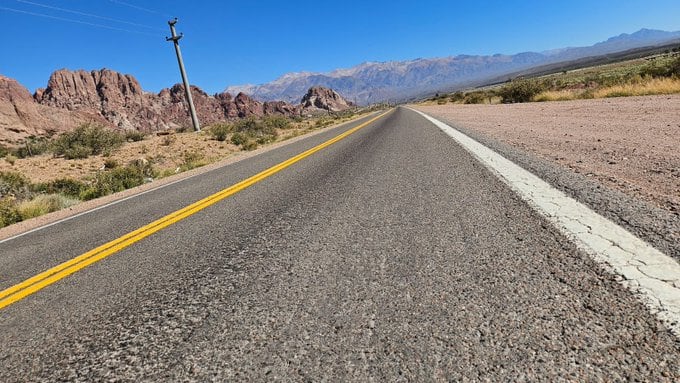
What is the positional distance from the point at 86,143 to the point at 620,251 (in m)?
26.1

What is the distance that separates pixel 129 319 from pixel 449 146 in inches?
258

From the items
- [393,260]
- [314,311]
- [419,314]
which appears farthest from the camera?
[393,260]

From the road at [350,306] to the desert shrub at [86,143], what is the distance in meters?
20.7

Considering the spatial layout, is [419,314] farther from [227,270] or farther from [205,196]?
[205,196]

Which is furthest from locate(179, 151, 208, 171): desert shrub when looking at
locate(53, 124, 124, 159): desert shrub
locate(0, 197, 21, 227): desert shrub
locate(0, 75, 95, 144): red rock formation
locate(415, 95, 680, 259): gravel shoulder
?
locate(0, 75, 95, 144): red rock formation

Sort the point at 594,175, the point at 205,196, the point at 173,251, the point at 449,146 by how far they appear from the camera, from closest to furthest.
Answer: the point at 173,251, the point at 594,175, the point at 205,196, the point at 449,146

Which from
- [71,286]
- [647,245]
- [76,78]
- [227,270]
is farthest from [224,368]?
[76,78]

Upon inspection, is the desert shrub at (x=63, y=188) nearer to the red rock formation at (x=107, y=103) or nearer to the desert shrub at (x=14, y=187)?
the desert shrub at (x=14, y=187)

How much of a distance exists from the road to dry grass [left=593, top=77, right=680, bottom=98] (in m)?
15.8

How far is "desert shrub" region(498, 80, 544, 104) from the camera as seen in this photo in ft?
97.1

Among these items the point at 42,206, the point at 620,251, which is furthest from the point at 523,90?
the point at 620,251

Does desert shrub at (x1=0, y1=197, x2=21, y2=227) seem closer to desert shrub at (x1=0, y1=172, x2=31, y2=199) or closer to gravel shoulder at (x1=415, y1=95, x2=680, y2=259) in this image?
desert shrub at (x1=0, y1=172, x2=31, y2=199)

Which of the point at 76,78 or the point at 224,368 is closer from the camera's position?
the point at 224,368

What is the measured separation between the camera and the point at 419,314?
5.78 feet
